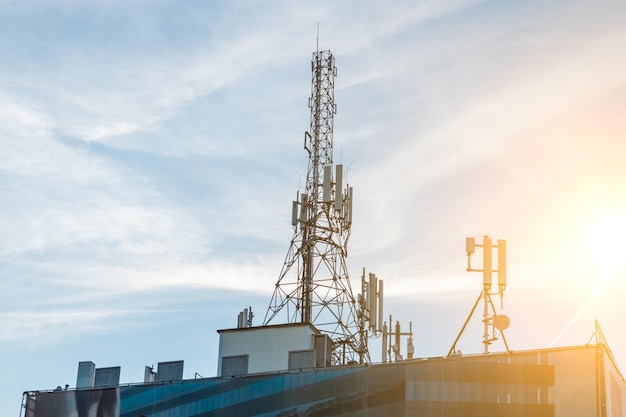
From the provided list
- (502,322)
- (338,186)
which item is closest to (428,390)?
(502,322)

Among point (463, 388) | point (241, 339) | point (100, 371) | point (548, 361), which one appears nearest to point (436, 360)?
point (463, 388)

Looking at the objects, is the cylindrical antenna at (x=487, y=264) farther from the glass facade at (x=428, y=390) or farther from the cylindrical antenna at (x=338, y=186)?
the cylindrical antenna at (x=338, y=186)

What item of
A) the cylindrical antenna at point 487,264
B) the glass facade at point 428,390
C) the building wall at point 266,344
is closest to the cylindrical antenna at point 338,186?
the building wall at point 266,344

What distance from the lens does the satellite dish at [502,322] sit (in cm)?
5859

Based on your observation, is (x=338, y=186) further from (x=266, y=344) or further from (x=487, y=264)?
(x=487, y=264)

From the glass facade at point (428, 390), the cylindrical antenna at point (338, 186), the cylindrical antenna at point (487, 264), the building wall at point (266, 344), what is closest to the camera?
the glass facade at point (428, 390)

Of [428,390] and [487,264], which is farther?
[487,264]

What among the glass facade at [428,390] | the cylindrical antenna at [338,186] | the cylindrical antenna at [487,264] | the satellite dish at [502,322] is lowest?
the glass facade at [428,390]

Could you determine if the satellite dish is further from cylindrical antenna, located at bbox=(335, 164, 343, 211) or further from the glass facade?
cylindrical antenna, located at bbox=(335, 164, 343, 211)

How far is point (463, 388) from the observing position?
56750 millimetres

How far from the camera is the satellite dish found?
58594 mm

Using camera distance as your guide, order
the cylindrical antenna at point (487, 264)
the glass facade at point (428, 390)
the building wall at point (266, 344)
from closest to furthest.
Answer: the glass facade at point (428, 390) < the cylindrical antenna at point (487, 264) < the building wall at point (266, 344)

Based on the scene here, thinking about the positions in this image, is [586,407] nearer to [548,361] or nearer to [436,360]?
[548,361]

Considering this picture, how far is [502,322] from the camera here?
5869 cm
